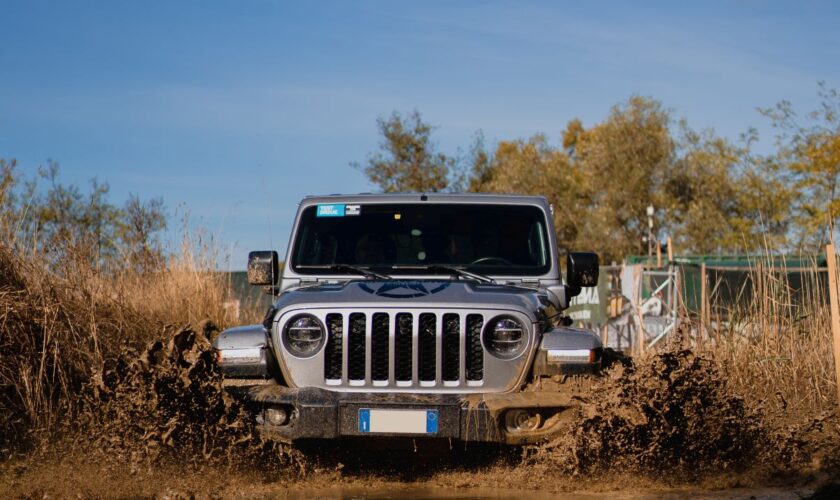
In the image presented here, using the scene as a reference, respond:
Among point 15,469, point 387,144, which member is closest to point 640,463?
point 15,469

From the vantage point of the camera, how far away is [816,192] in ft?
124

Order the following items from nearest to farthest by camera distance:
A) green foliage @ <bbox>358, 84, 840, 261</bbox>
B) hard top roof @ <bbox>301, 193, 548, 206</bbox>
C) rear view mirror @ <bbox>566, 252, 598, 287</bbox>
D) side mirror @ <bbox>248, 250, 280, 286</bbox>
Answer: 1. rear view mirror @ <bbox>566, 252, 598, 287</bbox>
2. side mirror @ <bbox>248, 250, 280, 286</bbox>
3. hard top roof @ <bbox>301, 193, 548, 206</bbox>
4. green foliage @ <bbox>358, 84, 840, 261</bbox>

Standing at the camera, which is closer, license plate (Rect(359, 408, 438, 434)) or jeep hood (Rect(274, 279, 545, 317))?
license plate (Rect(359, 408, 438, 434))

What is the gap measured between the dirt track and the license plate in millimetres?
142

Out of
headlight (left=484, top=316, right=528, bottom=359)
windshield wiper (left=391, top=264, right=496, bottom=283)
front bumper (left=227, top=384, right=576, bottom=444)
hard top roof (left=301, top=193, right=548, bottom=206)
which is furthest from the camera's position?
hard top roof (left=301, top=193, right=548, bottom=206)

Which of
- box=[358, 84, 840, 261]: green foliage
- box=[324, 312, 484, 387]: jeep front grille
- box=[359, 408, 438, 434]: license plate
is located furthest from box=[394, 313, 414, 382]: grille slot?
box=[358, 84, 840, 261]: green foliage

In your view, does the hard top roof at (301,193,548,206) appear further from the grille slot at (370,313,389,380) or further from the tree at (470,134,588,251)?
the tree at (470,134,588,251)

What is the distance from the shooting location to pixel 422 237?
24.7 ft

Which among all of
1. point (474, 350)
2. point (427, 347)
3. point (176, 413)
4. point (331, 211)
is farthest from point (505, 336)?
point (331, 211)

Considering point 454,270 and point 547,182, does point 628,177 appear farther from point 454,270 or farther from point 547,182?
point 454,270

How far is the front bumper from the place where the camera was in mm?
5695

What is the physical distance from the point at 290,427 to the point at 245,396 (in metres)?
0.31

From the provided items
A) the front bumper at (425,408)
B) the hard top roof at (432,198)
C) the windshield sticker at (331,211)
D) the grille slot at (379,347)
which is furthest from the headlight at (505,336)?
the windshield sticker at (331,211)

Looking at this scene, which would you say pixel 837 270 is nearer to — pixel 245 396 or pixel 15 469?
pixel 245 396
